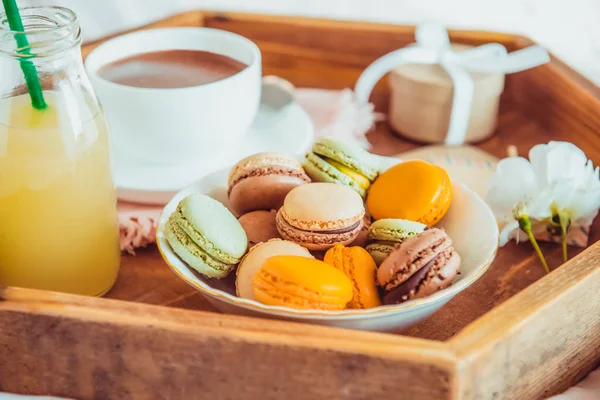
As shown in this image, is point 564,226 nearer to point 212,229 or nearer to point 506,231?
point 506,231

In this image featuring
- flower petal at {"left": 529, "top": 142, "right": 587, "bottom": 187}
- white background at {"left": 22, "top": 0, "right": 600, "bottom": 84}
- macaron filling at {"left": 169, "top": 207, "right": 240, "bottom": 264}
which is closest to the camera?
macaron filling at {"left": 169, "top": 207, "right": 240, "bottom": 264}

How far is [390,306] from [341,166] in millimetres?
168

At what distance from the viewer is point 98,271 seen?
0.58m

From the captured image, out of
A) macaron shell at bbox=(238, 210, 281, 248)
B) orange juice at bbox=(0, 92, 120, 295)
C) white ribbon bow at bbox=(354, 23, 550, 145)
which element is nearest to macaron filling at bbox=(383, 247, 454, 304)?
macaron shell at bbox=(238, 210, 281, 248)

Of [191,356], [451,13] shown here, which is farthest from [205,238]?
[451,13]

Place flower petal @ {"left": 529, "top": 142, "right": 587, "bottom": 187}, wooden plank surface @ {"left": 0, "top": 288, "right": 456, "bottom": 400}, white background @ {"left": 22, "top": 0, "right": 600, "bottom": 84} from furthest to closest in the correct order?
white background @ {"left": 22, "top": 0, "right": 600, "bottom": 84}
flower petal @ {"left": 529, "top": 142, "right": 587, "bottom": 187}
wooden plank surface @ {"left": 0, "top": 288, "right": 456, "bottom": 400}

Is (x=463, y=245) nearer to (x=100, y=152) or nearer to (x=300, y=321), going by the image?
(x=300, y=321)

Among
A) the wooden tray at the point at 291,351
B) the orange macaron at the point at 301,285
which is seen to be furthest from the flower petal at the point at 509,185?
the orange macaron at the point at 301,285

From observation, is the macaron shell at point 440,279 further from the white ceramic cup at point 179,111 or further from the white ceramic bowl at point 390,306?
the white ceramic cup at point 179,111

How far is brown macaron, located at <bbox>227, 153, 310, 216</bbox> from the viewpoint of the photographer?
1.89 feet

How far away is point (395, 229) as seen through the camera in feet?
1.74

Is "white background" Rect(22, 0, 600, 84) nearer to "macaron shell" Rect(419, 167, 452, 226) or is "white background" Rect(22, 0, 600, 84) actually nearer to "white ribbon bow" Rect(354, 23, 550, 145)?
"white ribbon bow" Rect(354, 23, 550, 145)

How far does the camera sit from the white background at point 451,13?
1.07 meters

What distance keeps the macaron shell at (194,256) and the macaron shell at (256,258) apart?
0.02 meters
